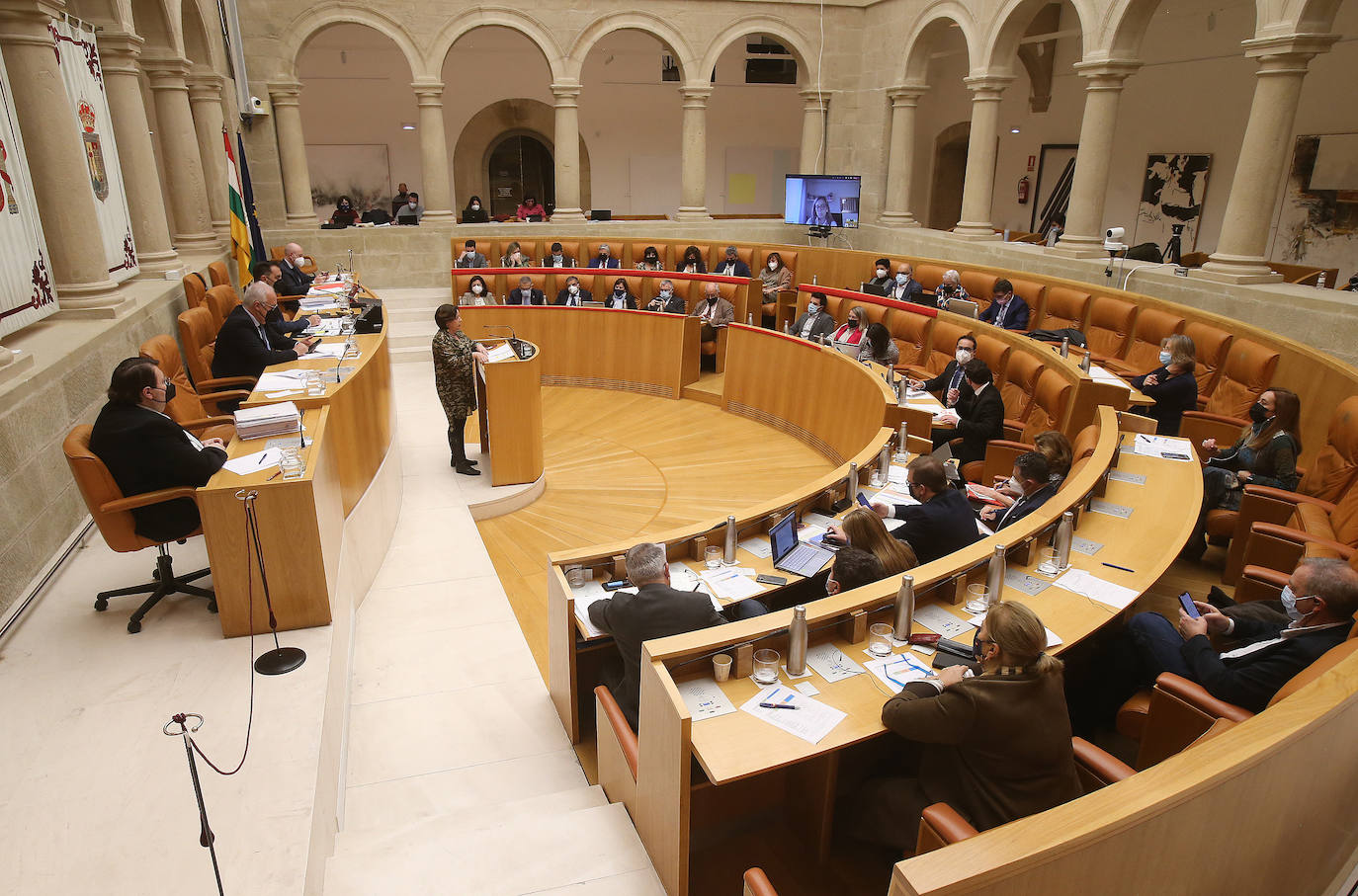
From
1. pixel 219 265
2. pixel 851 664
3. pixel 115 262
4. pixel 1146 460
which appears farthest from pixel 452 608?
pixel 219 265

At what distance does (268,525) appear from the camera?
372 centimetres

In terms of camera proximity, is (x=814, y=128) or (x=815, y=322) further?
(x=814, y=128)

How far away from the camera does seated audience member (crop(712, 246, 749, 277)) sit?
1180 cm

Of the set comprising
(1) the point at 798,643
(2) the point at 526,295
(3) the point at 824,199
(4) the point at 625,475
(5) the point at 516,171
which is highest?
(5) the point at 516,171

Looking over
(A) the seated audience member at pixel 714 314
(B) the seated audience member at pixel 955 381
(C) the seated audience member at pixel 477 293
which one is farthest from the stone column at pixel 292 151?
(B) the seated audience member at pixel 955 381

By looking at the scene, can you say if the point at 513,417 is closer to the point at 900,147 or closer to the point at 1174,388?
the point at 1174,388

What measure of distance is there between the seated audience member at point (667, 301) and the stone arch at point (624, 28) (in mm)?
4883

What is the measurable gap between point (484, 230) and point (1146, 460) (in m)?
10.8

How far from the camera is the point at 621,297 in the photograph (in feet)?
35.1

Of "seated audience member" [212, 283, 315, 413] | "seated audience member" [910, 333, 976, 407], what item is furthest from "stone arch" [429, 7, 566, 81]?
"seated audience member" [910, 333, 976, 407]

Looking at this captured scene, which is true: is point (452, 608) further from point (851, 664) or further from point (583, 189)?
point (583, 189)

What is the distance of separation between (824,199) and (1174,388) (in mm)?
7766

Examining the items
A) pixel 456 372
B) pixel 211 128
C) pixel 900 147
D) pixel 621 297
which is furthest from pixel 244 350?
pixel 900 147

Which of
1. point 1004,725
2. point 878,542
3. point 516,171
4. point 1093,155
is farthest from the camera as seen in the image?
point 516,171
